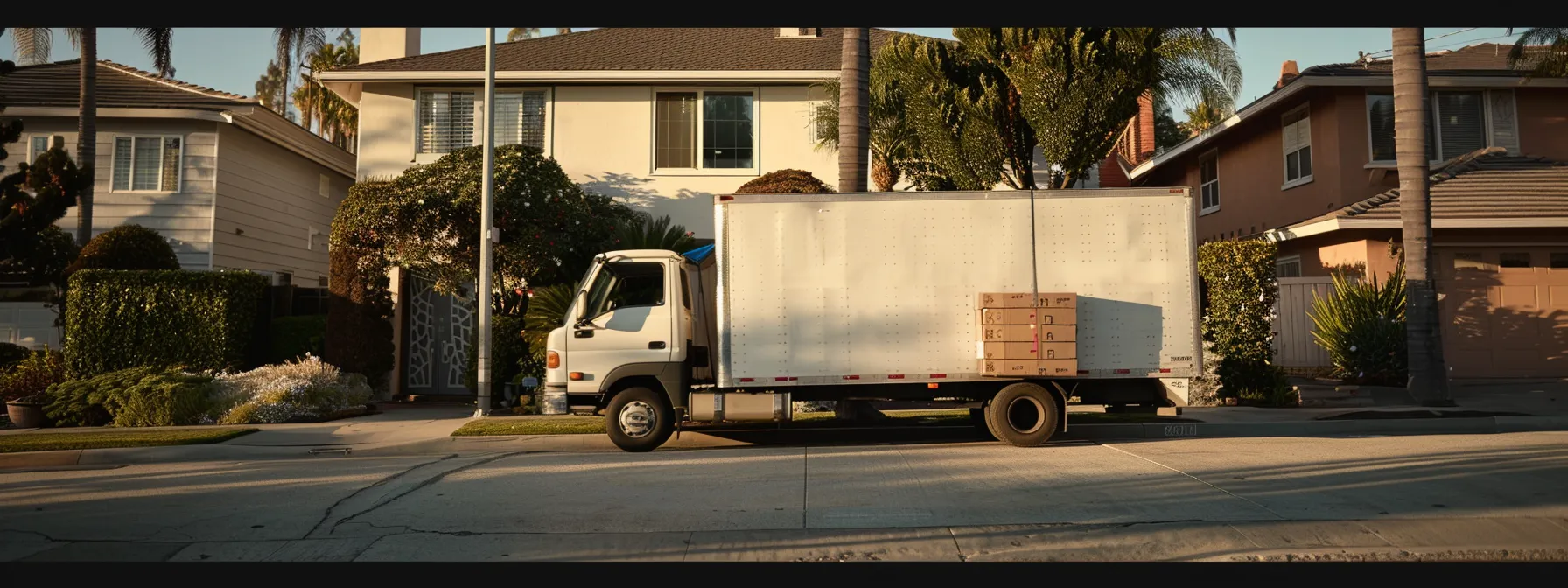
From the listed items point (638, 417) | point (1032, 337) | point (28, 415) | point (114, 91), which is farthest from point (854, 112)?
point (114, 91)

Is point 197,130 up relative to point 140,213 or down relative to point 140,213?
up

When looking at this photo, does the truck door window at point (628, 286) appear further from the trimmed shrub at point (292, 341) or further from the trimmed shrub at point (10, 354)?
the trimmed shrub at point (10, 354)

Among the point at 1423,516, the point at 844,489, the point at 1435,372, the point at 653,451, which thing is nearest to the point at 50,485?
the point at 653,451

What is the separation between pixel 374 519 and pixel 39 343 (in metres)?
16.5

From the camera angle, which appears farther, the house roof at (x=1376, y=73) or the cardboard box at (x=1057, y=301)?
the house roof at (x=1376, y=73)

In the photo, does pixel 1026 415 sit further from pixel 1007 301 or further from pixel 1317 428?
pixel 1317 428

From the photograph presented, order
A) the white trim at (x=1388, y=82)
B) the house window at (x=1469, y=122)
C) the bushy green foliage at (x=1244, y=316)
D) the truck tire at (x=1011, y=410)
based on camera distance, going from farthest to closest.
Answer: the house window at (x=1469, y=122), the white trim at (x=1388, y=82), the bushy green foliage at (x=1244, y=316), the truck tire at (x=1011, y=410)

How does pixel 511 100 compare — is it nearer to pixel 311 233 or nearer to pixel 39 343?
pixel 311 233

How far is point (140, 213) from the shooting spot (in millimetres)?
21094

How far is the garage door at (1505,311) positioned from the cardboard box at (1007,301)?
11773 millimetres

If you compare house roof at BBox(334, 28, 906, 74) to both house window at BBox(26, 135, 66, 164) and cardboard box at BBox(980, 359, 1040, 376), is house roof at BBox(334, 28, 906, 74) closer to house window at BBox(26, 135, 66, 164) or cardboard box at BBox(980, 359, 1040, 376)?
house window at BBox(26, 135, 66, 164)

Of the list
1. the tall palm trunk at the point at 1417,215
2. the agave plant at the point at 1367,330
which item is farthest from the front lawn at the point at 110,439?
the agave plant at the point at 1367,330

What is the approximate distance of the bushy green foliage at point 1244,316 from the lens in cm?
1609

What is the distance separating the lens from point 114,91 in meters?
22.0
